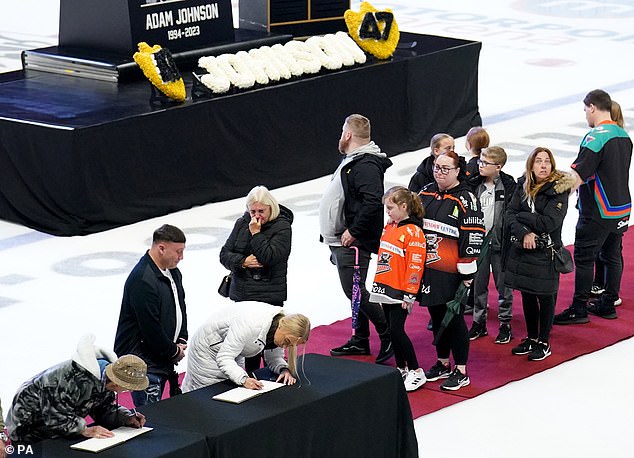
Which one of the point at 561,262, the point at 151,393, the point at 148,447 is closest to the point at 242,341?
the point at 151,393

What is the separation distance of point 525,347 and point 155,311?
3.11 meters

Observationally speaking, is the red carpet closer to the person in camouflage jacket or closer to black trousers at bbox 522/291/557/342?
black trousers at bbox 522/291/557/342

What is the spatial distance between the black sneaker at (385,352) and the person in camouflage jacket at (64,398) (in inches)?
120

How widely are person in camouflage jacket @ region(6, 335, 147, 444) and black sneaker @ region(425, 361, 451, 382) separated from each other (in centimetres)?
296

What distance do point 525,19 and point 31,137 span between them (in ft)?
48.4

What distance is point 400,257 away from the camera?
7926 millimetres

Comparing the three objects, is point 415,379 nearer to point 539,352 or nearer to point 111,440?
point 539,352

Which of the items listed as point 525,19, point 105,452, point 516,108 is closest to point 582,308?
point 105,452

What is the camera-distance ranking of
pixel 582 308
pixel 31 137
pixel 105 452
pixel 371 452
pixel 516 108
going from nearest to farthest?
1. pixel 105 452
2. pixel 371 452
3. pixel 582 308
4. pixel 31 137
5. pixel 516 108

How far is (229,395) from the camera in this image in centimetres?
632

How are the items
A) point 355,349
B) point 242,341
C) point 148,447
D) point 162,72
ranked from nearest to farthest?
point 148,447
point 242,341
point 355,349
point 162,72

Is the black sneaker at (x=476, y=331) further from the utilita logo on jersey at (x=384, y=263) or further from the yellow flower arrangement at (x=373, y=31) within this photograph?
the yellow flower arrangement at (x=373, y=31)

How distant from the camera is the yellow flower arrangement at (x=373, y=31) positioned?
14.5 metres

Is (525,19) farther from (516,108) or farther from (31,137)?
(31,137)
